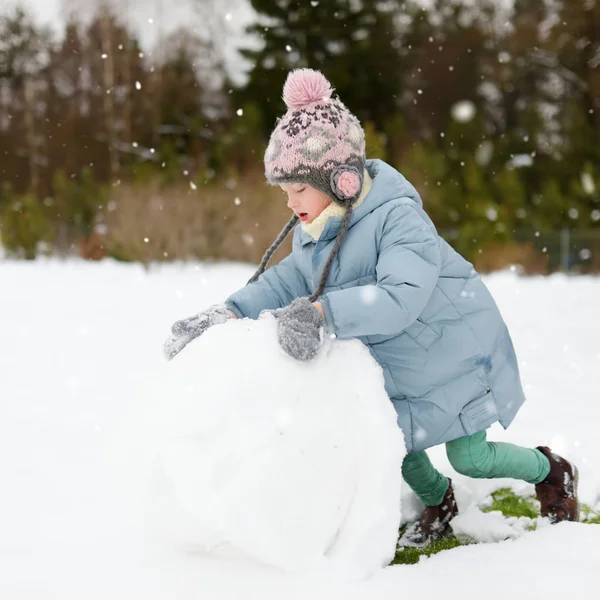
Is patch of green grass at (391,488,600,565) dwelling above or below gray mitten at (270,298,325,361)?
below

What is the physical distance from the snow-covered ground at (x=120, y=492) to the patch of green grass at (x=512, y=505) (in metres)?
0.05

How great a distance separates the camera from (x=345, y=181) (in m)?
2.36

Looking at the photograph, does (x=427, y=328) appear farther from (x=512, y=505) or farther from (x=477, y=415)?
(x=512, y=505)

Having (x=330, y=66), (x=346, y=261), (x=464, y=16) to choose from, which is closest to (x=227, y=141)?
(x=330, y=66)

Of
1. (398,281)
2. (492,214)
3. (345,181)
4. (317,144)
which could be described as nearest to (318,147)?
(317,144)

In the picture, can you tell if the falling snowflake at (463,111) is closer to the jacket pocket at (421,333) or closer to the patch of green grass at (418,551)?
the patch of green grass at (418,551)

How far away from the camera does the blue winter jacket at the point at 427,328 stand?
7.68ft

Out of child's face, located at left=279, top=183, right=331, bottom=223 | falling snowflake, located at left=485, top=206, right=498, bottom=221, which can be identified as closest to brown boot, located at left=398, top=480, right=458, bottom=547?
child's face, located at left=279, top=183, right=331, bottom=223

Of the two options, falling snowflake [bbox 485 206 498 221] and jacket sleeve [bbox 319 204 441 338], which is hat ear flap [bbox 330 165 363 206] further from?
falling snowflake [bbox 485 206 498 221]

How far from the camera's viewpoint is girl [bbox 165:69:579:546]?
2.35m

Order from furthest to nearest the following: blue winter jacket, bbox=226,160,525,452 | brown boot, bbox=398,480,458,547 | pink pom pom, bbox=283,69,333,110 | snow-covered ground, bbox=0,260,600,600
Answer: brown boot, bbox=398,480,458,547
pink pom pom, bbox=283,69,333,110
blue winter jacket, bbox=226,160,525,452
snow-covered ground, bbox=0,260,600,600

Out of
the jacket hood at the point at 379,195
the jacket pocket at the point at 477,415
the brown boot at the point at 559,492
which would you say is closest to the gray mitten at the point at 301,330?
the jacket hood at the point at 379,195

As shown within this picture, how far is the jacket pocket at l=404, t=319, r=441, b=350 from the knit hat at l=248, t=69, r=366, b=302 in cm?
32

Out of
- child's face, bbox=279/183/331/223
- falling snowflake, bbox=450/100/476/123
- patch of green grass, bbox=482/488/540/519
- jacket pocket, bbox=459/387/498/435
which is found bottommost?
patch of green grass, bbox=482/488/540/519
